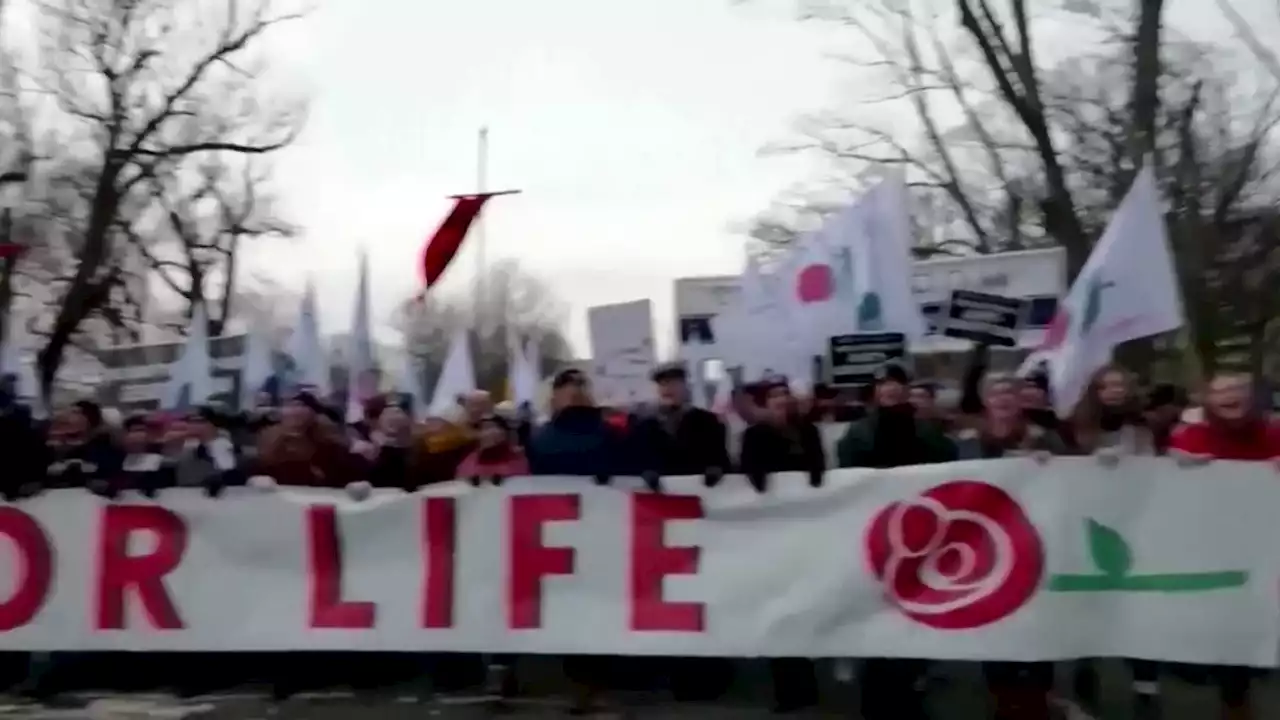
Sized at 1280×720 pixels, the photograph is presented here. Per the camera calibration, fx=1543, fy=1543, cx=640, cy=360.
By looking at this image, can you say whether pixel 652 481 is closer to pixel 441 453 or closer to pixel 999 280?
pixel 441 453

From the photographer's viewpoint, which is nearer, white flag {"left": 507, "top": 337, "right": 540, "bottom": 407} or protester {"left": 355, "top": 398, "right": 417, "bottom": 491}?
protester {"left": 355, "top": 398, "right": 417, "bottom": 491}

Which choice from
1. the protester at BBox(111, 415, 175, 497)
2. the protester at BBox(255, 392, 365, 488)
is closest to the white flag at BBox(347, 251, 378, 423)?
the protester at BBox(111, 415, 175, 497)

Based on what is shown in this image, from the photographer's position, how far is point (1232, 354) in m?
29.9

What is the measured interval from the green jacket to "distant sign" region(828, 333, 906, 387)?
9.45 feet

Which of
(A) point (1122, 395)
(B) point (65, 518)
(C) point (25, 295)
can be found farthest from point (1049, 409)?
(C) point (25, 295)

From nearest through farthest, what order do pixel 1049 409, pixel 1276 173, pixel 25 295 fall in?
pixel 1049 409
pixel 1276 173
pixel 25 295

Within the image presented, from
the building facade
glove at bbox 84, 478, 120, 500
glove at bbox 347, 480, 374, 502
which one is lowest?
glove at bbox 347, 480, 374, 502

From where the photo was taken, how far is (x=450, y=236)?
13.4 metres

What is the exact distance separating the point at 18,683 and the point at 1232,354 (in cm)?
2665

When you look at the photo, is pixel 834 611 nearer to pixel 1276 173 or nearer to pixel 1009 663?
pixel 1009 663

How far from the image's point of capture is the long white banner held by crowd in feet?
22.0

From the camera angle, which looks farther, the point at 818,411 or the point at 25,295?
the point at 25,295

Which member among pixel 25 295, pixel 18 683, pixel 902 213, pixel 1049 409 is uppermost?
pixel 25 295

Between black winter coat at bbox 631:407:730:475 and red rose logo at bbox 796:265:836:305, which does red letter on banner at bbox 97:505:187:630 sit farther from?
red rose logo at bbox 796:265:836:305
